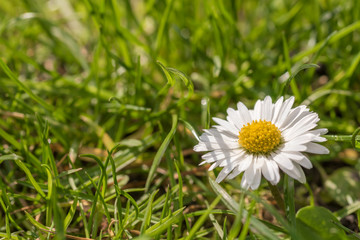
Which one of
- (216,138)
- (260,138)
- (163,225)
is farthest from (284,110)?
(163,225)

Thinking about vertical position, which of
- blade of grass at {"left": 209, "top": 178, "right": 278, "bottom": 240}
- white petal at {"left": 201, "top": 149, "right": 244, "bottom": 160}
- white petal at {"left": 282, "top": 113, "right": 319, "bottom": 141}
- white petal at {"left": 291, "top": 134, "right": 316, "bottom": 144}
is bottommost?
blade of grass at {"left": 209, "top": 178, "right": 278, "bottom": 240}

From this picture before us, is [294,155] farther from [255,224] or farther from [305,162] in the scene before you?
[255,224]

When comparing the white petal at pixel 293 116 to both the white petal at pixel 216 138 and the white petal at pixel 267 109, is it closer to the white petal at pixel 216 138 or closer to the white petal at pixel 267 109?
the white petal at pixel 267 109

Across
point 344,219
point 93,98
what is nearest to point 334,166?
point 344,219

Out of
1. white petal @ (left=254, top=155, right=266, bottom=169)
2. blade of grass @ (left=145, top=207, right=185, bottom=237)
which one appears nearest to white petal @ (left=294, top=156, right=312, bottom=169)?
white petal @ (left=254, top=155, right=266, bottom=169)

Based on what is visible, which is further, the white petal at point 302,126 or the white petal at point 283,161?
the white petal at point 302,126

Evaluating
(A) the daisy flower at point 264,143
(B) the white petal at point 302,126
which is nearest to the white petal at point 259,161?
(A) the daisy flower at point 264,143

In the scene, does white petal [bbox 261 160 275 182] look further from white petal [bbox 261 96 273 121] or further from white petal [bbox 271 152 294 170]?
white petal [bbox 261 96 273 121]
